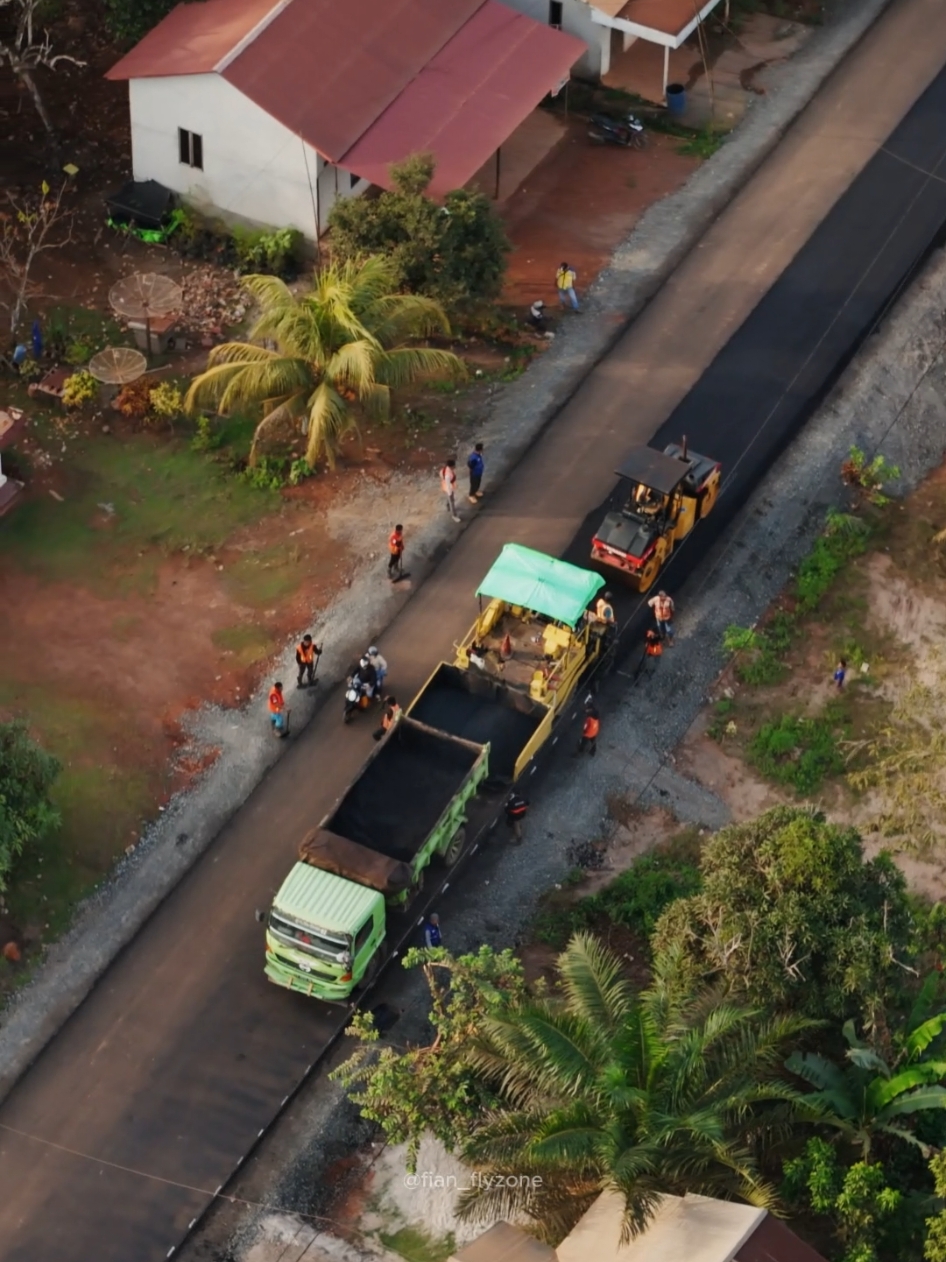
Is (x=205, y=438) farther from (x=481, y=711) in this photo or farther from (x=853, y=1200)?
(x=853, y=1200)

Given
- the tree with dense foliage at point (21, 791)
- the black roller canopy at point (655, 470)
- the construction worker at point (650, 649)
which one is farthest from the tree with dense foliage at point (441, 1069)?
Result: the black roller canopy at point (655, 470)

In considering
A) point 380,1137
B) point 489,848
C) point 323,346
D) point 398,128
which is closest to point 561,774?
point 489,848

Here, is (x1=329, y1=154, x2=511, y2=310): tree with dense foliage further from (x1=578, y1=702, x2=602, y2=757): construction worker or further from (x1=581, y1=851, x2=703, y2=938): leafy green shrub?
(x1=581, y1=851, x2=703, y2=938): leafy green shrub

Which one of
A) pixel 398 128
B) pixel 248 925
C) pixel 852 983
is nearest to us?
pixel 852 983

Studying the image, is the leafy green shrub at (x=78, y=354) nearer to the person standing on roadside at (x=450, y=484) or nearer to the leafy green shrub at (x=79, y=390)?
the leafy green shrub at (x=79, y=390)

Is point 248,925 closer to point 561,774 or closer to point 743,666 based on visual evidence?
point 561,774

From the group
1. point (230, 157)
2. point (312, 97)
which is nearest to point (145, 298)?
point (230, 157)

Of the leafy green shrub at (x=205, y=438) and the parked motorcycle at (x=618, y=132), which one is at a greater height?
the parked motorcycle at (x=618, y=132)
